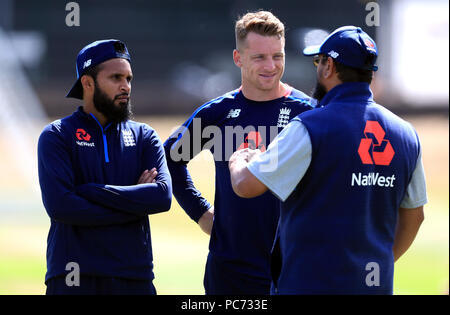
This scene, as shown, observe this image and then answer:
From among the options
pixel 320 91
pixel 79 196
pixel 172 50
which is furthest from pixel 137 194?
pixel 172 50

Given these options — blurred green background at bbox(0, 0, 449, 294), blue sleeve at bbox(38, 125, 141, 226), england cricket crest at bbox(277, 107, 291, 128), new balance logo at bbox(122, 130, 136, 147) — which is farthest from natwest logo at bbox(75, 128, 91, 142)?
blurred green background at bbox(0, 0, 449, 294)

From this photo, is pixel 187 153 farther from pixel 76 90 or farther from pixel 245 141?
pixel 76 90

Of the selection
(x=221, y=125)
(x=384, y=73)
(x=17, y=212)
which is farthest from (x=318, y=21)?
(x=221, y=125)

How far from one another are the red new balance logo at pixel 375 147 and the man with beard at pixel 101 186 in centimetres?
141

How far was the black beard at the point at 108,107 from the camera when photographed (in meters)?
4.56

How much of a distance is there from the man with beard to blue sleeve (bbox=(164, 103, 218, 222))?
1.35ft

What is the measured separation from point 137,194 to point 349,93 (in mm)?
1447

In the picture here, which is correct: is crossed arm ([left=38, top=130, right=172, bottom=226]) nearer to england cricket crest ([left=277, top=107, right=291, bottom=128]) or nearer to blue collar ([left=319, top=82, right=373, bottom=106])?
england cricket crest ([left=277, top=107, right=291, bottom=128])

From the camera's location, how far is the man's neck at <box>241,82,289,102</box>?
15.9 feet

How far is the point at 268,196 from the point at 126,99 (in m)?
1.11
